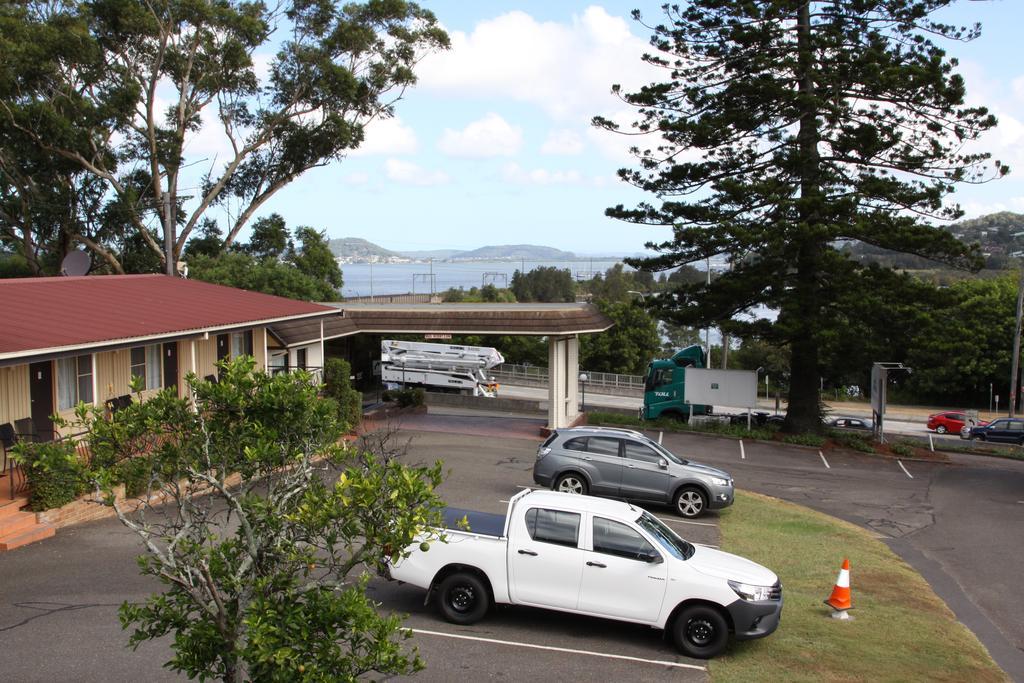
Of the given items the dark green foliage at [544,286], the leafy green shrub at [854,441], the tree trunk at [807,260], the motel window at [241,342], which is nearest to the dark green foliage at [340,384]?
the motel window at [241,342]

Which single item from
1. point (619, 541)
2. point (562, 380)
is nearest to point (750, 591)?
point (619, 541)

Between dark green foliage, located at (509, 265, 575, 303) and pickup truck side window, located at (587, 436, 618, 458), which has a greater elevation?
dark green foliage, located at (509, 265, 575, 303)

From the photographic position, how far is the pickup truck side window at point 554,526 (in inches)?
391

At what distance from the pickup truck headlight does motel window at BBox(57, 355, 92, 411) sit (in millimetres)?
13059

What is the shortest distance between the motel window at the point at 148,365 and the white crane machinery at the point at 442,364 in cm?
2126

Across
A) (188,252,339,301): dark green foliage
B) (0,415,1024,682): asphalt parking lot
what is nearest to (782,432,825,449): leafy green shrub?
(0,415,1024,682): asphalt parking lot

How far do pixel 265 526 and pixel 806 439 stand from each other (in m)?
23.9

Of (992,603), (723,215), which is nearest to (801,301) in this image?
(723,215)

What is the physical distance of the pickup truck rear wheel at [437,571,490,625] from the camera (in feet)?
32.7

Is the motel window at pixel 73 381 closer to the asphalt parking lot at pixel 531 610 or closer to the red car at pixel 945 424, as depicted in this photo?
the asphalt parking lot at pixel 531 610

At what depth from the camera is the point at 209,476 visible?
18.7 feet

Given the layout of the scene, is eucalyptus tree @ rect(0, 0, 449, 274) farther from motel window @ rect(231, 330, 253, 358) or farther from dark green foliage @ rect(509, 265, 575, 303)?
dark green foliage @ rect(509, 265, 575, 303)

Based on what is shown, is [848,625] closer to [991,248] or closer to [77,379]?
[77,379]

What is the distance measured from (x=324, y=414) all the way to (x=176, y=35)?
40217 millimetres
